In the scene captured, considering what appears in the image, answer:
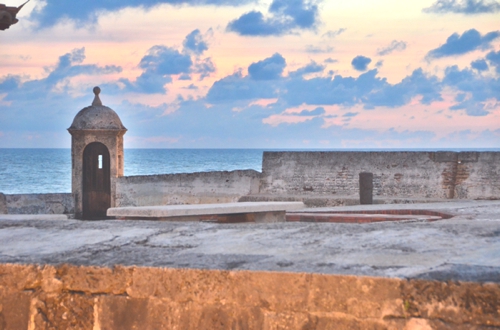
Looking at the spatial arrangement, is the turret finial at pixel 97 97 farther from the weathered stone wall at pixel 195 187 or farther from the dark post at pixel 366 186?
the dark post at pixel 366 186

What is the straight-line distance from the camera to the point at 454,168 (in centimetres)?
1505

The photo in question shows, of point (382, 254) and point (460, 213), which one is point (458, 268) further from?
point (460, 213)

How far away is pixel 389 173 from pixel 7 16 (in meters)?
9.85

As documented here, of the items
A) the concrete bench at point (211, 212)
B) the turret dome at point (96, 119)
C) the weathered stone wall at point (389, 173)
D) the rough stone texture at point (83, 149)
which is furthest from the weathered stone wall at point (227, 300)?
the turret dome at point (96, 119)

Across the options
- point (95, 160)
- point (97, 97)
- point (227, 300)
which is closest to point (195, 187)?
point (95, 160)

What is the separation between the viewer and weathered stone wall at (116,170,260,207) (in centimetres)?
1706

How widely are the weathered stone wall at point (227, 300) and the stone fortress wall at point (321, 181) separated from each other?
13018mm

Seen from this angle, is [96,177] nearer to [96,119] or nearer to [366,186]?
[96,119]

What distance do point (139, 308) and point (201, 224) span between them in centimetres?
122

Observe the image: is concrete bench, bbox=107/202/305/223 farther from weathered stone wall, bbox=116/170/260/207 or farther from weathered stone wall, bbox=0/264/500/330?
weathered stone wall, bbox=116/170/260/207

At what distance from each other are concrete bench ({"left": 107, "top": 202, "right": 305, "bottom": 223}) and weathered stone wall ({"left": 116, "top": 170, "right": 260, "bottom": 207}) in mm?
9191

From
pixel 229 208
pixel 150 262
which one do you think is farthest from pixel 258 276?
pixel 229 208

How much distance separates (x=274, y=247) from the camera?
9.95 ft

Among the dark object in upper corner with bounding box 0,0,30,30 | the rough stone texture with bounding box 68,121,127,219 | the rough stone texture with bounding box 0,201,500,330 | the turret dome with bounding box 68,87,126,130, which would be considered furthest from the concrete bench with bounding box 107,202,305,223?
the turret dome with bounding box 68,87,126,130
